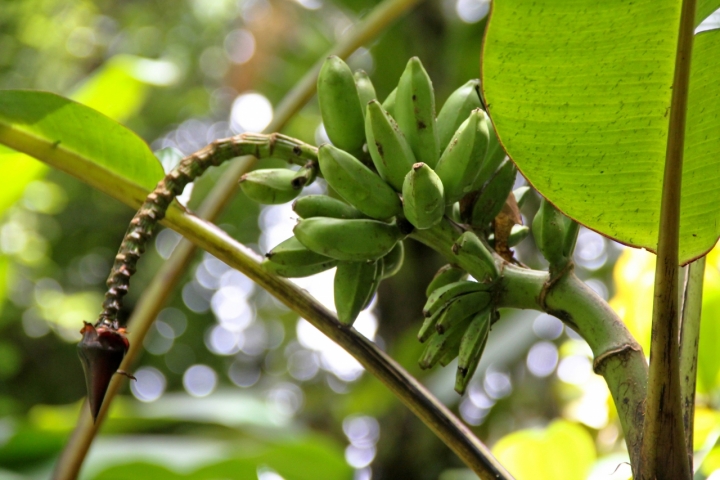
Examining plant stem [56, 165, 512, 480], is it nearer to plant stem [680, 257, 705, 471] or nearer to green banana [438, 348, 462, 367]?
green banana [438, 348, 462, 367]

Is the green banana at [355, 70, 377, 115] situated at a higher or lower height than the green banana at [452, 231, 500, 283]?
higher

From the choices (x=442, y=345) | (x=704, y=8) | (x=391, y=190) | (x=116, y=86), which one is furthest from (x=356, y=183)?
(x=116, y=86)

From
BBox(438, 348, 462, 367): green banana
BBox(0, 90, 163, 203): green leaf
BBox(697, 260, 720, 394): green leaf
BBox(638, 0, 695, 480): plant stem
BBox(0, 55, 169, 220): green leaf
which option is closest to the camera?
BBox(638, 0, 695, 480): plant stem

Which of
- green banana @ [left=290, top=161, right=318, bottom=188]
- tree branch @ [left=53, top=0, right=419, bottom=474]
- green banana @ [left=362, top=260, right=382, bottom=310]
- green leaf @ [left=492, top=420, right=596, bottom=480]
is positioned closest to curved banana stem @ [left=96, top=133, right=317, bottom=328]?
→ green banana @ [left=290, top=161, right=318, bottom=188]

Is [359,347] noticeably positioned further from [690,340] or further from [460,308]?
[690,340]

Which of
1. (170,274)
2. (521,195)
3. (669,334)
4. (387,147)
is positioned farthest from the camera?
(170,274)

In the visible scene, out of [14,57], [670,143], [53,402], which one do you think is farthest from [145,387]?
[670,143]

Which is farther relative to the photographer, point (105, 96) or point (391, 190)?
point (105, 96)
